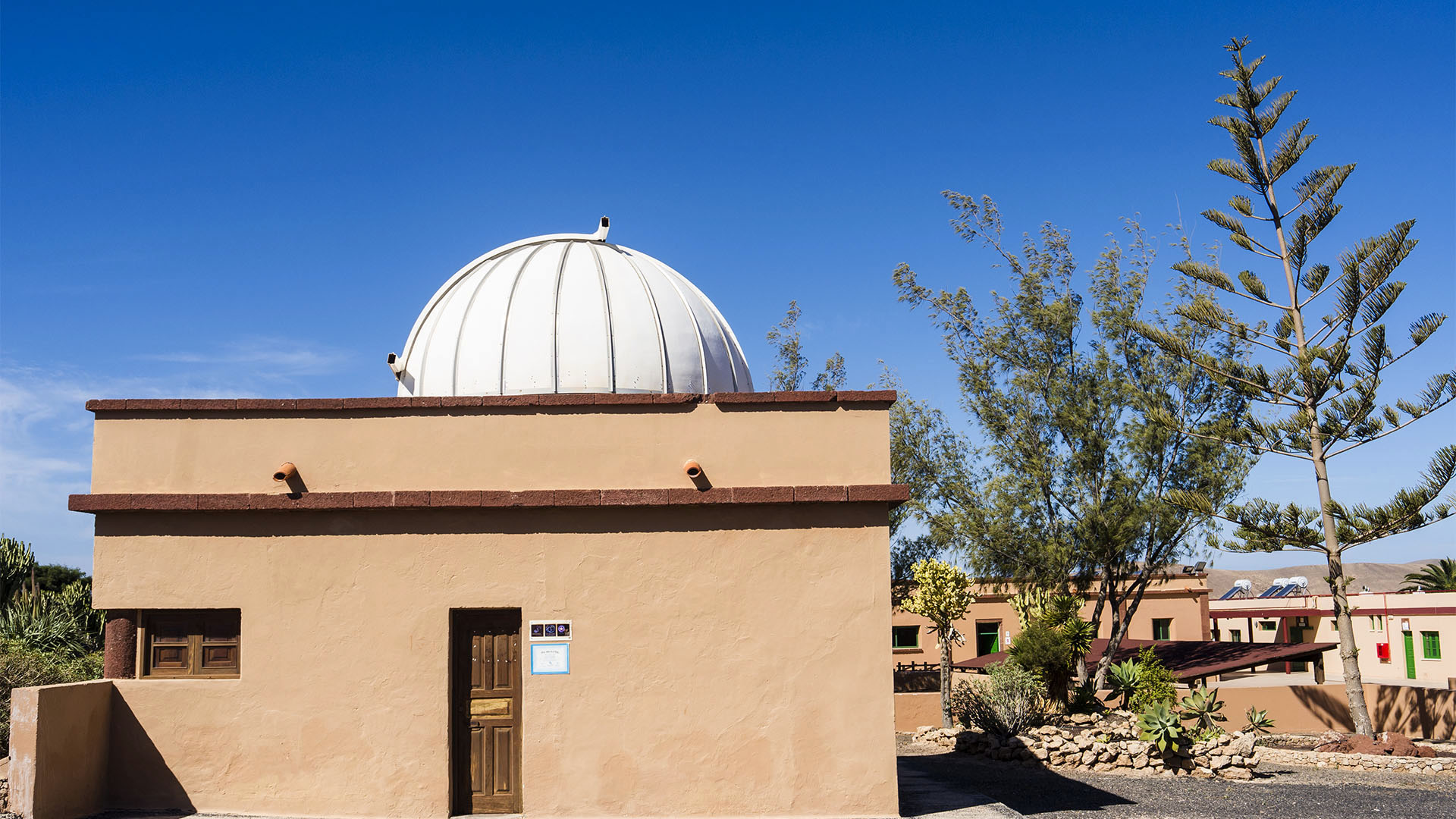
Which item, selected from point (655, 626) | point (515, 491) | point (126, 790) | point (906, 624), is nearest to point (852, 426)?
point (655, 626)

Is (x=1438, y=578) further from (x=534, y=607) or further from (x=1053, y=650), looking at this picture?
(x=534, y=607)

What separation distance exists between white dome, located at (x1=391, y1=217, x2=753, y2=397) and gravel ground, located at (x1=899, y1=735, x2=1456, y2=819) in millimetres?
5176

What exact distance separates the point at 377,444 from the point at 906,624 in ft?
70.9

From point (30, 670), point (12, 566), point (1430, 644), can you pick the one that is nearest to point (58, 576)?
point (12, 566)

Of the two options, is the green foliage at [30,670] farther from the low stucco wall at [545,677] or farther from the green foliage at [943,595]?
the green foliage at [943,595]

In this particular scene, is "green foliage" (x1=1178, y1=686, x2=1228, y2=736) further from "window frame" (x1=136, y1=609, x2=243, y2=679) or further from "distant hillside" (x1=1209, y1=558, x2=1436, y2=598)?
"distant hillside" (x1=1209, y1=558, x2=1436, y2=598)

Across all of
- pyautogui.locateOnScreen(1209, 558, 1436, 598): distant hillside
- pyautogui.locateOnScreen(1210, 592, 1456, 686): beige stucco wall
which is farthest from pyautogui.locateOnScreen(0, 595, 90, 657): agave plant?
pyautogui.locateOnScreen(1209, 558, 1436, 598): distant hillside

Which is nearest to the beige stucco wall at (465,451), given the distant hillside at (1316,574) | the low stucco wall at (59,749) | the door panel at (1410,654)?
the low stucco wall at (59,749)

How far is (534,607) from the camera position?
897 centimetres

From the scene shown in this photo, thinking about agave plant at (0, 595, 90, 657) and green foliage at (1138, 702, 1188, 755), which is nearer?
green foliage at (1138, 702, 1188, 755)

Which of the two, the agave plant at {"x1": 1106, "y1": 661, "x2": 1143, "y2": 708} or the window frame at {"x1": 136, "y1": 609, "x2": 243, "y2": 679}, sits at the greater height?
the window frame at {"x1": 136, "y1": 609, "x2": 243, "y2": 679}

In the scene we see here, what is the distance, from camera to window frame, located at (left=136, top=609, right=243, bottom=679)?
9086mm

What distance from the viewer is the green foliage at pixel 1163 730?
1296 cm

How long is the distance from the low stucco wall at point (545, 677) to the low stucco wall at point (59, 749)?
22 cm
